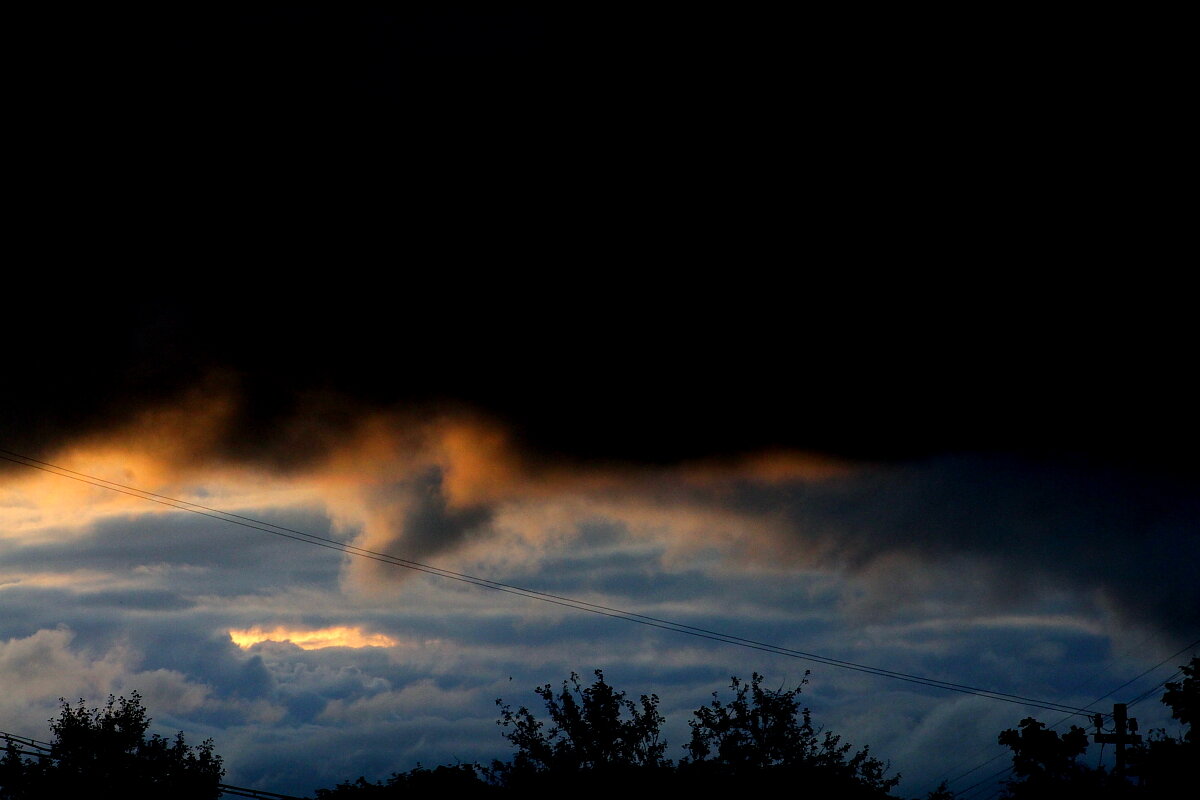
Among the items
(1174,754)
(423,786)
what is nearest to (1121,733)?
(1174,754)

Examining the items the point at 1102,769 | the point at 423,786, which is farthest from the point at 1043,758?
the point at 423,786

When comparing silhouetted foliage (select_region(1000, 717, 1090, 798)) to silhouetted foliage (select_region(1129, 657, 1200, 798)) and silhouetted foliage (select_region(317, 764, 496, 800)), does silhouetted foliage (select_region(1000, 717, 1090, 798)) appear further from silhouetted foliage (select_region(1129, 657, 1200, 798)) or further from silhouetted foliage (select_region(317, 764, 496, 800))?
silhouetted foliage (select_region(317, 764, 496, 800))

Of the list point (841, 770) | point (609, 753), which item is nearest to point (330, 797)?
point (609, 753)

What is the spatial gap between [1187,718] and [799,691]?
26.3 meters

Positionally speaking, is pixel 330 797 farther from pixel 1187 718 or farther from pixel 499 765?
pixel 1187 718

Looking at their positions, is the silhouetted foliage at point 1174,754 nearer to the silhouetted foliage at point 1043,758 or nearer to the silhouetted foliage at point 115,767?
the silhouetted foliage at point 1043,758

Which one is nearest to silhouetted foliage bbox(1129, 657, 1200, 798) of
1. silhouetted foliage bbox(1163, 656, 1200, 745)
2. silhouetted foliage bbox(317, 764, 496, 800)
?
silhouetted foliage bbox(1163, 656, 1200, 745)

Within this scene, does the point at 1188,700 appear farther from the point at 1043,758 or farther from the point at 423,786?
the point at 423,786

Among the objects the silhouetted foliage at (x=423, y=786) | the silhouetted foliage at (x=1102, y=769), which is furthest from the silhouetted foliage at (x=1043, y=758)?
the silhouetted foliage at (x=423, y=786)

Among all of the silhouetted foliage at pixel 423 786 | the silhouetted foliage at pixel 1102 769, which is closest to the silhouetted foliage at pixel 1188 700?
the silhouetted foliage at pixel 1102 769

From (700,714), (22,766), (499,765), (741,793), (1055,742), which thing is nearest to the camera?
(741,793)

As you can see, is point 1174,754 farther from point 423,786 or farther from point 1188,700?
point 423,786

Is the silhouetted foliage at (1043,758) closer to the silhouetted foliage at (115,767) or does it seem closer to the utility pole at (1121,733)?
the utility pole at (1121,733)

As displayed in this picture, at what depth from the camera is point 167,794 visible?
67375 millimetres
